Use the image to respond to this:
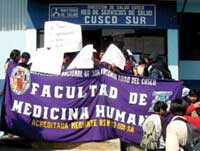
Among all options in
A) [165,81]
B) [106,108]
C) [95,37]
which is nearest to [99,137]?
[106,108]

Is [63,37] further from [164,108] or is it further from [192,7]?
[192,7]

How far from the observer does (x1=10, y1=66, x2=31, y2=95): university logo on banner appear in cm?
1185

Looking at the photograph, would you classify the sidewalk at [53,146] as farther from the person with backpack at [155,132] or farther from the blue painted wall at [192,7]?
the blue painted wall at [192,7]

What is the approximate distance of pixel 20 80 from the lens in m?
11.9

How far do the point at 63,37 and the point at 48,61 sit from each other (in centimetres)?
68

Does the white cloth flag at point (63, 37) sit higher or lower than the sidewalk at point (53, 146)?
A: higher

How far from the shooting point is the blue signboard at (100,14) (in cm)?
1524

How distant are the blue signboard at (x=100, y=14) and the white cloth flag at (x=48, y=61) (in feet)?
12.0

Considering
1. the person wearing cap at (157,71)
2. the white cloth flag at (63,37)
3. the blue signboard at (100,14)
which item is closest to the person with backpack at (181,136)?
the person wearing cap at (157,71)

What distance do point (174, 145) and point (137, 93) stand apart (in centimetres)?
484

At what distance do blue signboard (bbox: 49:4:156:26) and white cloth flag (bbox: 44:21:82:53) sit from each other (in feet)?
10.1

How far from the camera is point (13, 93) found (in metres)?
11.9

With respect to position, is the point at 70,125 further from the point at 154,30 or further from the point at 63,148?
the point at 154,30

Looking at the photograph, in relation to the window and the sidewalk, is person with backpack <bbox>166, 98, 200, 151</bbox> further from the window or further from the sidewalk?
the window
